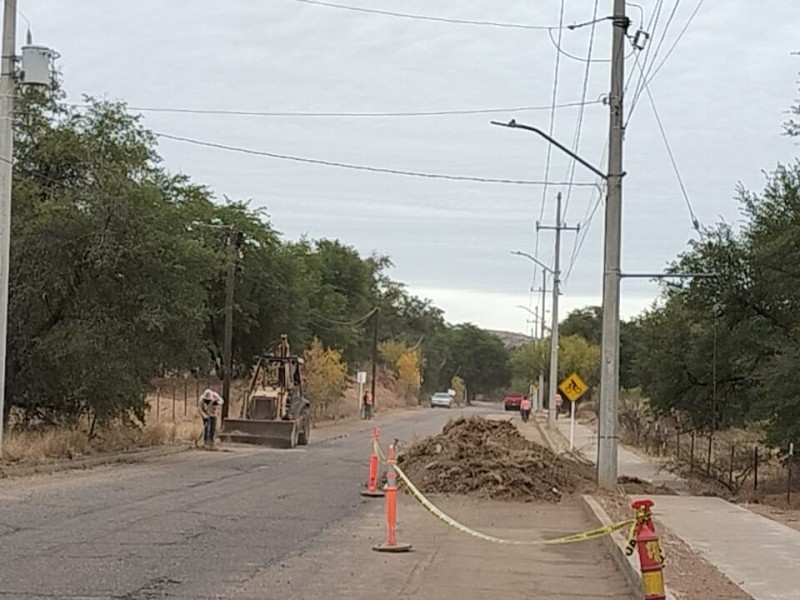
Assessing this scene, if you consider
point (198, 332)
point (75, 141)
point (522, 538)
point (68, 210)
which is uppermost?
point (75, 141)

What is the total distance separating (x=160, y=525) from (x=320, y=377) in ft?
156

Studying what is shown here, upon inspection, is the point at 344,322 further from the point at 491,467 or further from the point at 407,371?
the point at 491,467

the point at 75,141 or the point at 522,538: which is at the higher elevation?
the point at 75,141

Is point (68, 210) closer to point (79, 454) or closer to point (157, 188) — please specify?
point (157, 188)

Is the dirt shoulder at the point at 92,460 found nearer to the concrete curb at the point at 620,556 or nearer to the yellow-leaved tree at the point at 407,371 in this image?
the concrete curb at the point at 620,556

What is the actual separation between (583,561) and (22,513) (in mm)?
7881

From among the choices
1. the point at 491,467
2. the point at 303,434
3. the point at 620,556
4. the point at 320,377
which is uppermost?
the point at 320,377

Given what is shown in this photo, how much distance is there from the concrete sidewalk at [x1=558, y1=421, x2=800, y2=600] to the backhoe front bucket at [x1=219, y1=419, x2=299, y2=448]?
18.4 metres

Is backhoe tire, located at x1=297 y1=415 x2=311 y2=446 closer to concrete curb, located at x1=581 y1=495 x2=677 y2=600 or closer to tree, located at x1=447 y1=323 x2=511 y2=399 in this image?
concrete curb, located at x1=581 y1=495 x2=677 y2=600

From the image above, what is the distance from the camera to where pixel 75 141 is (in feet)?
99.1

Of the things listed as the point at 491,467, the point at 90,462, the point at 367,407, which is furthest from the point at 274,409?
the point at 367,407

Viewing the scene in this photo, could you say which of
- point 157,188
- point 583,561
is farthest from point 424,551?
point 157,188

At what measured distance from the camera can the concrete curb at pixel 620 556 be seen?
11922 mm

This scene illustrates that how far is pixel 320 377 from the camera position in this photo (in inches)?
2506
